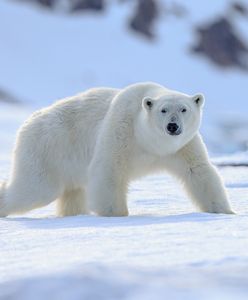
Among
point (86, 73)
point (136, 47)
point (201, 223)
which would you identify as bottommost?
point (201, 223)

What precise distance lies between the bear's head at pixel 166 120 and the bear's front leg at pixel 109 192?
27 cm

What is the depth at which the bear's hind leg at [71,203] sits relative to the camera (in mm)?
5383

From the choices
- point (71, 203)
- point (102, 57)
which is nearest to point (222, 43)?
point (102, 57)

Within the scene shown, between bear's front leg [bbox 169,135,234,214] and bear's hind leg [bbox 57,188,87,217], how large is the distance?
894 mm

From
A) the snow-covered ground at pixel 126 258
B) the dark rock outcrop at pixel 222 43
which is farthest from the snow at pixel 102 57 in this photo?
the snow-covered ground at pixel 126 258

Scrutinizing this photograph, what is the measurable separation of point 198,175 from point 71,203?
41.7 inches

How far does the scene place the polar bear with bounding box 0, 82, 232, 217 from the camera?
4648 millimetres

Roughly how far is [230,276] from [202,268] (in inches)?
5.4

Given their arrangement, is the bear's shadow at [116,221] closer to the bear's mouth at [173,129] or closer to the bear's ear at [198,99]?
the bear's mouth at [173,129]

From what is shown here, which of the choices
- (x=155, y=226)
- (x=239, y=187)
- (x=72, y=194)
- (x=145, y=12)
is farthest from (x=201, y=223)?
(x=145, y=12)

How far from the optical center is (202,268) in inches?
95.4

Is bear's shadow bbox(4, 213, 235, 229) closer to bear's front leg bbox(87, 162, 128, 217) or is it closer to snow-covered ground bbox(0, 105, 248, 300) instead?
snow-covered ground bbox(0, 105, 248, 300)

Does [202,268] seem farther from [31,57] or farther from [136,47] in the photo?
[136,47]

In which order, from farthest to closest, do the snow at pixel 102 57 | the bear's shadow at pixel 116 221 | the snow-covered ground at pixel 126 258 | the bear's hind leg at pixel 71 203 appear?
the snow at pixel 102 57, the bear's hind leg at pixel 71 203, the bear's shadow at pixel 116 221, the snow-covered ground at pixel 126 258
